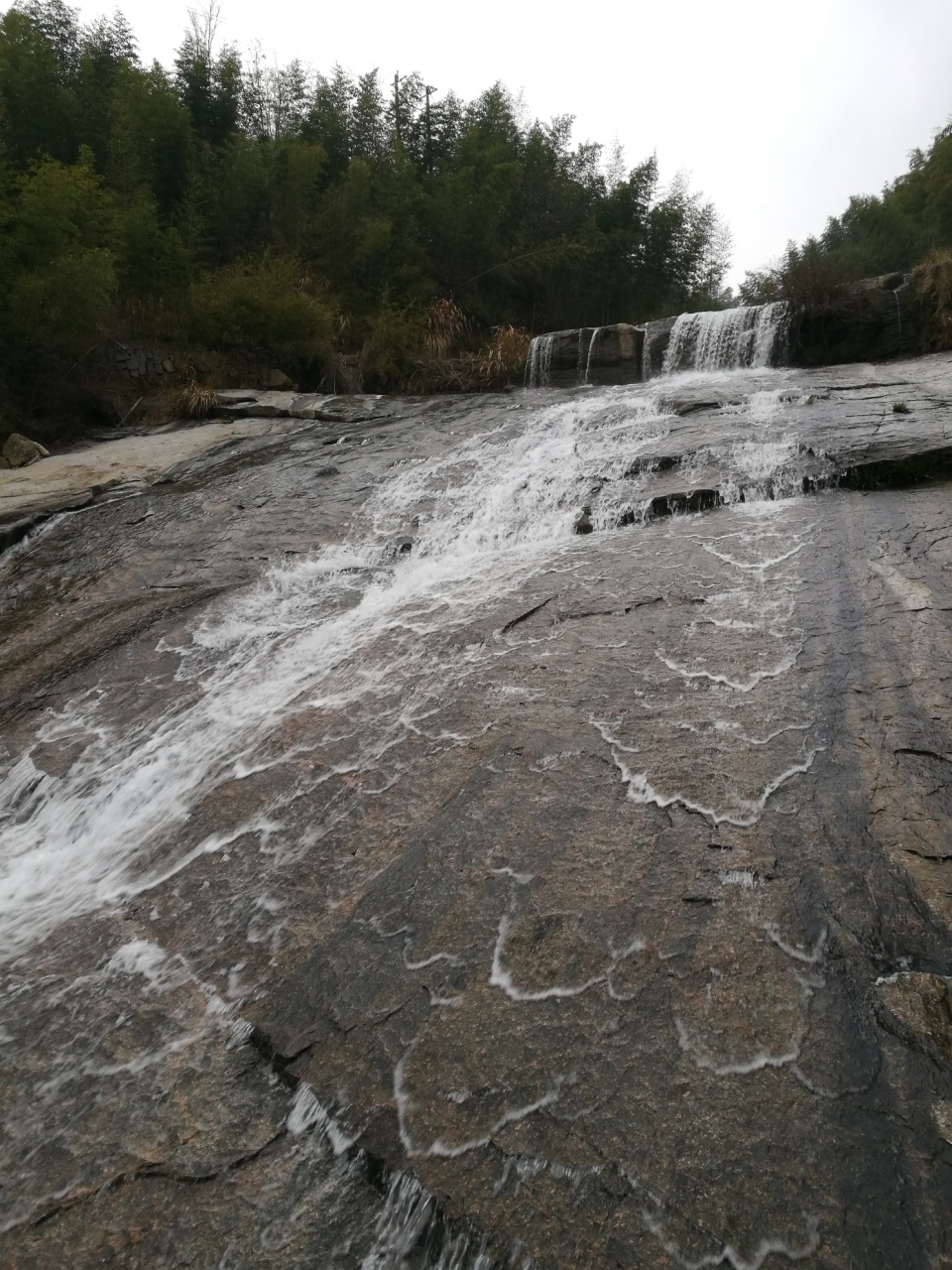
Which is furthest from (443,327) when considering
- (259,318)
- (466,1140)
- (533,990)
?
(466,1140)

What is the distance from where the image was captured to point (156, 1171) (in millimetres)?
1985

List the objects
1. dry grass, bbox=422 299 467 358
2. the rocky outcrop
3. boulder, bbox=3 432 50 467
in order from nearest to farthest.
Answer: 1. boulder, bbox=3 432 50 467
2. the rocky outcrop
3. dry grass, bbox=422 299 467 358

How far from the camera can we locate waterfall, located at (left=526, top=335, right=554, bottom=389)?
12844 mm

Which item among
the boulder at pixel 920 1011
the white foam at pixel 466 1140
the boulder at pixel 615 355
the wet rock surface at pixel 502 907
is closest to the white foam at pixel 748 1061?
the wet rock surface at pixel 502 907

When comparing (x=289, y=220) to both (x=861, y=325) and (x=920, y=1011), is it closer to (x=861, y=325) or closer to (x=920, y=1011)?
(x=861, y=325)

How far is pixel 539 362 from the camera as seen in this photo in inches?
509

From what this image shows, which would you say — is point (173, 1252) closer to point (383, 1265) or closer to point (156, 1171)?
point (156, 1171)

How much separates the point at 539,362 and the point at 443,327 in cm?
249

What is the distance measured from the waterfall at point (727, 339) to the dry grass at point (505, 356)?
277cm

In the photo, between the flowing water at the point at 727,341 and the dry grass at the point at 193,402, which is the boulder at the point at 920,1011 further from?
the flowing water at the point at 727,341

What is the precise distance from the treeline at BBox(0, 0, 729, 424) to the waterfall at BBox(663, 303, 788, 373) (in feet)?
14.6

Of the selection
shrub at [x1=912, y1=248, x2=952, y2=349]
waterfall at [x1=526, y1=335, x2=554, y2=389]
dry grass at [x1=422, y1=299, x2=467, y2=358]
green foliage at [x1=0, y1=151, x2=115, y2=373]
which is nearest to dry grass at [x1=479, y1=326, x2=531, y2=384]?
waterfall at [x1=526, y1=335, x2=554, y2=389]

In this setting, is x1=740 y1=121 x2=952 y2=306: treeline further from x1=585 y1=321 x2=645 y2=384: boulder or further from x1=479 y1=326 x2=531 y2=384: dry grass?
x1=479 y1=326 x2=531 y2=384: dry grass

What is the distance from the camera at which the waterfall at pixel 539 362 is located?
12844 millimetres
